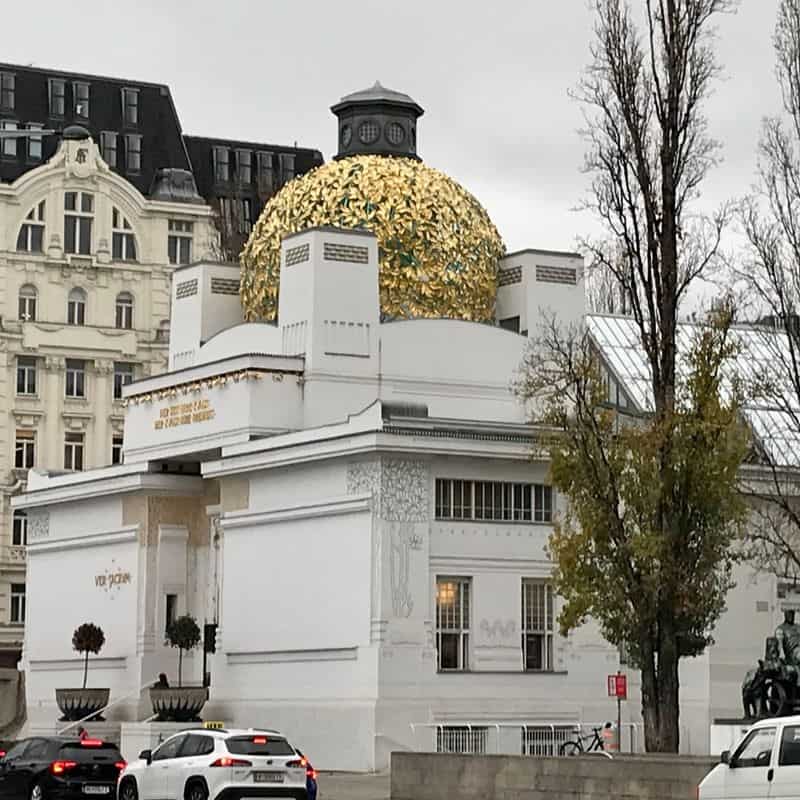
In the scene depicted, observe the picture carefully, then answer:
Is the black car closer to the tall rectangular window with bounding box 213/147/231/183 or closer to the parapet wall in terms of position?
the parapet wall

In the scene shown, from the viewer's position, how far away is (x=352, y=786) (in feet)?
147

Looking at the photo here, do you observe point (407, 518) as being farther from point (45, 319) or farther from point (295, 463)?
point (45, 319)

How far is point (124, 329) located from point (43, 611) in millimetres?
30709

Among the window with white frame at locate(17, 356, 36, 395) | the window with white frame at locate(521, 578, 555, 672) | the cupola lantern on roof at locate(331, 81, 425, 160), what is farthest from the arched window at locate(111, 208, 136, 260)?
the window with white frame at locate(521, 578, 555, 672)

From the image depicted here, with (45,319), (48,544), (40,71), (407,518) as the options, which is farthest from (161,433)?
(40,71)

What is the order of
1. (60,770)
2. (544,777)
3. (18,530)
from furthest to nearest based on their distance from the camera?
(18,530)
(60,770)
(544,777)

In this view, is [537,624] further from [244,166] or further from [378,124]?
[244,166]

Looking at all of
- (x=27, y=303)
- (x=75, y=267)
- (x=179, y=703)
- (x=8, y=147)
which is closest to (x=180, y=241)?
(x=75, y=267)

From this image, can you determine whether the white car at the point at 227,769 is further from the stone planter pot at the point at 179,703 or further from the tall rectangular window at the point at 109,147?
the tall rectangular window at the point at 109,147

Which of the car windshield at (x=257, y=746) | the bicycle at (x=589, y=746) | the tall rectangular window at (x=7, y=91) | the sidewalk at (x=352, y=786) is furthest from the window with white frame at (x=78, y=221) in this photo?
the car windshield at (x=257, y=746)

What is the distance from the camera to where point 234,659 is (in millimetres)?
54000

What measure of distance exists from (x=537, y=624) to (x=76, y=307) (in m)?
42.8

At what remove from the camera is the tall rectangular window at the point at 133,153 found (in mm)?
94438

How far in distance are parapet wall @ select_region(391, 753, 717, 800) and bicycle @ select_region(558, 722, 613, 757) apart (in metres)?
9.94
